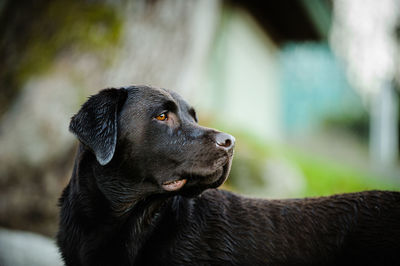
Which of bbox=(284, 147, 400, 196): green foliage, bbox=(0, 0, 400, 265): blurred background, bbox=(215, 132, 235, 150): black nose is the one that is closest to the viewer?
bbox=(215, 132, 235, 150): black nose

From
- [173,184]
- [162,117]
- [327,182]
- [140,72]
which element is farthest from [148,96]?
[327,182]

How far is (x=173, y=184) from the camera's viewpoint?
2.81 metres

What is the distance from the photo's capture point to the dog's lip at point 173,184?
281 centimetres

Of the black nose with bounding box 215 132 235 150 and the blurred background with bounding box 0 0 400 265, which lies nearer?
the black nose with bounding box 215 132 235 150

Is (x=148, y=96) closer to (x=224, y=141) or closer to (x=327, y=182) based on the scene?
(x=224, y=141)

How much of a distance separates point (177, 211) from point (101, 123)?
0.81 m

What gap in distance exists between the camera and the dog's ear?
275 centimetres

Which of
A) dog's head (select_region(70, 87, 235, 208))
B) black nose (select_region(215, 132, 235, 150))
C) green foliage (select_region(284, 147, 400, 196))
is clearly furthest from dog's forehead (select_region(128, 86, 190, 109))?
green foliage (select_region(284, 147, 400, 196))

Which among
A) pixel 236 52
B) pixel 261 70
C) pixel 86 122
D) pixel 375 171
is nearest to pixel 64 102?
pixel 86 122

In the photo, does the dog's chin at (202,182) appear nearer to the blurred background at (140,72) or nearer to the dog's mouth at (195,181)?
the dog's mouth at (195,181)

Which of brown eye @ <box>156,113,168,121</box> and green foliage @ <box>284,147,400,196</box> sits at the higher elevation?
brown eye @ <box>156,113,168,121</box>

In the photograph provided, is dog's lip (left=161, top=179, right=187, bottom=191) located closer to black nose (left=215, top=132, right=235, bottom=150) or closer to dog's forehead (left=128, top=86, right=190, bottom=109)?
black nose (left=215, top=132, right=235, bottom=150)

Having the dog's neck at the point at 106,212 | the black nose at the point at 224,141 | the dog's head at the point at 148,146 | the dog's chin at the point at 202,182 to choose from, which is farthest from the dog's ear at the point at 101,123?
the black nose at the point at 224,141

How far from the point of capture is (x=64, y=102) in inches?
225
